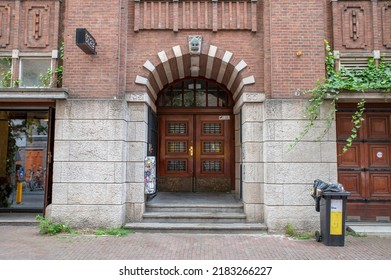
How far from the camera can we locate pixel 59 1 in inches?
335

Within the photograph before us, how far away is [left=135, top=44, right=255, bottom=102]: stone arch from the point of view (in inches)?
330

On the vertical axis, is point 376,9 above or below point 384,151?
above

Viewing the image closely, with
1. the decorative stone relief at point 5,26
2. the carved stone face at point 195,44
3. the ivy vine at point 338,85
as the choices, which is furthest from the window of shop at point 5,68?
the ivy vine at point 338,85

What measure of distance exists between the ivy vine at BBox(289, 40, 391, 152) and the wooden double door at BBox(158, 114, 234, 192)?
358 cm

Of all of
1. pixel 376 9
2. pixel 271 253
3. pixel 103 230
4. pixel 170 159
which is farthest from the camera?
pixel 170 159

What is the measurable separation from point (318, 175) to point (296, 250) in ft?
6.94

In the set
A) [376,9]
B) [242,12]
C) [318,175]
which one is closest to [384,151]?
[318,175]

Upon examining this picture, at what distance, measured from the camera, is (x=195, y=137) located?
11.1 metres

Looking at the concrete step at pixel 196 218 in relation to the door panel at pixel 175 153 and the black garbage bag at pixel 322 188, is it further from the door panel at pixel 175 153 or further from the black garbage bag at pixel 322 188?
the door panel at pixel 175 153

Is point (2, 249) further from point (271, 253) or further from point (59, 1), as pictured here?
point (59, 1)

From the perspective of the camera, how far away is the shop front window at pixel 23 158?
9.18 metres

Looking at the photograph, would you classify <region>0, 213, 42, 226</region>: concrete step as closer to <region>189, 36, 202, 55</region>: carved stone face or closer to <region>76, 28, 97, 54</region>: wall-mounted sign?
<region>76, 28, 97, 54</region>: wall-mounted sign

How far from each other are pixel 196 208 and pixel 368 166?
4719 millimetres

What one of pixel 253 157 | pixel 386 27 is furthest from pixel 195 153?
pixel 386 27
